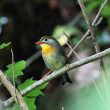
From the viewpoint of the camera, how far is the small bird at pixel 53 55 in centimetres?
343

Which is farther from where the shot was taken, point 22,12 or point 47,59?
point 22,12

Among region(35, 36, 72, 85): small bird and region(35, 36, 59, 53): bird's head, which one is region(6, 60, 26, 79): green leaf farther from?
region(35, 36, 59, 53): bird's head

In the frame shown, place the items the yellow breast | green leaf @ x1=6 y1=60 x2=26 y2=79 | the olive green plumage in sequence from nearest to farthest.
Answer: green leaf @ x1=6 y1=60 x2=26 y2=79 → the olive green plumage → the yellow breast

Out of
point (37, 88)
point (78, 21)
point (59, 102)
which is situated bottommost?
point (59, 102)

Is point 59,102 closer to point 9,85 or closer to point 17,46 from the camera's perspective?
point 17,46

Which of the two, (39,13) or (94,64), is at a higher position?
(39,13)

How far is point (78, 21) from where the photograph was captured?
7.20 m

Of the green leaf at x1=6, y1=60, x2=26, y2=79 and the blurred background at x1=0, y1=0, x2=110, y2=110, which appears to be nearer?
the green leaf at x1=6, y1=60, x2=26, y2=79

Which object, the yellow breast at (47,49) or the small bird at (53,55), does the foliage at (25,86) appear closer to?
the small bird at (53,55)

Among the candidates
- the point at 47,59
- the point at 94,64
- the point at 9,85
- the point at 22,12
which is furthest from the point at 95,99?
the point at 22,12

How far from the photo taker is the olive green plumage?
11.2ft

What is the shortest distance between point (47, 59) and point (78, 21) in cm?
376

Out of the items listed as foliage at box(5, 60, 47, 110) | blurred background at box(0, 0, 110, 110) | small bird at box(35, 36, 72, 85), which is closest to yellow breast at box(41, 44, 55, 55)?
small bird at box(35, 36, 72, 85)

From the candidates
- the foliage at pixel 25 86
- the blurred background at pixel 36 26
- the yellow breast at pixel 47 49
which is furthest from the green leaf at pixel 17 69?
the blurred background at pixel 36 26
